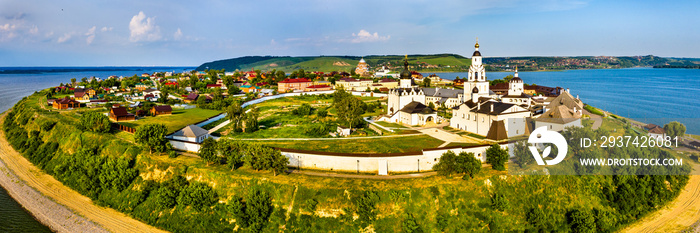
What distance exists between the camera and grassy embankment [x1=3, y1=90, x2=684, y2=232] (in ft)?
78.5

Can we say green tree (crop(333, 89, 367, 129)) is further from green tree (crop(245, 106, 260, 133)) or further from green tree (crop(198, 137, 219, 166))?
green tree (crop(198, 137, 219, 166))

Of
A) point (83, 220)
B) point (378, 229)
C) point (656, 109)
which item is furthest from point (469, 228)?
point (656, 109)

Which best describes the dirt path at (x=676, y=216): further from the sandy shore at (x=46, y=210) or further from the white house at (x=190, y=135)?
the sandy shore at (x=46, y=210)

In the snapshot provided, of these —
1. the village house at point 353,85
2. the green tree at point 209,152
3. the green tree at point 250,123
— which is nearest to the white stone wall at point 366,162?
the green tree at point 209,152

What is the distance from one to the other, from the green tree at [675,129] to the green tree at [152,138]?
46.9m

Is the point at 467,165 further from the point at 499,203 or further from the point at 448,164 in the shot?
the point at 499,203

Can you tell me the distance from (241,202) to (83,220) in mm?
12015

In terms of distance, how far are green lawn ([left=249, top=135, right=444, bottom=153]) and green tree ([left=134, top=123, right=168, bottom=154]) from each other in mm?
8515

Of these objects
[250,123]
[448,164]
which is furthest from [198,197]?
[448,164]

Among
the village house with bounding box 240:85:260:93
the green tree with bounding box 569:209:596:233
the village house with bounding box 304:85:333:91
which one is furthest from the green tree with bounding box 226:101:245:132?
the village house with bounding box 240:85:260:93

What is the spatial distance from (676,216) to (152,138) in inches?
1585

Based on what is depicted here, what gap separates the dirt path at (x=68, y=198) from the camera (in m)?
26.3

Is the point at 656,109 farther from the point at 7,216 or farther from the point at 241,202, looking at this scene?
the point at 7,216

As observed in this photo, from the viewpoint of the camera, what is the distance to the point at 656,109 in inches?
2731
